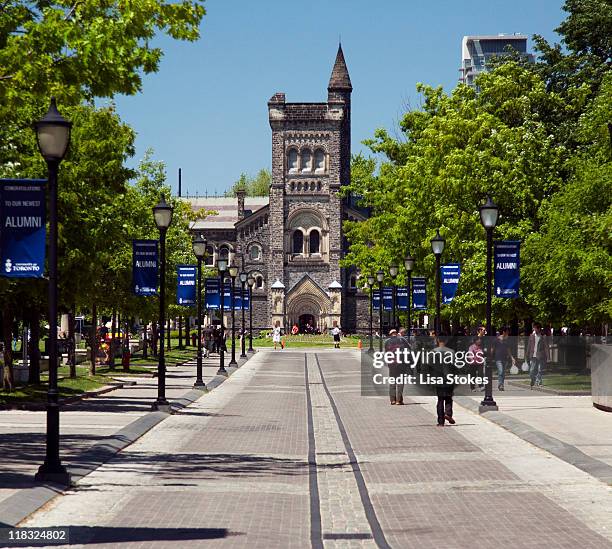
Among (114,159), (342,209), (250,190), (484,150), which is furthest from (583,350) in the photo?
(250,190)

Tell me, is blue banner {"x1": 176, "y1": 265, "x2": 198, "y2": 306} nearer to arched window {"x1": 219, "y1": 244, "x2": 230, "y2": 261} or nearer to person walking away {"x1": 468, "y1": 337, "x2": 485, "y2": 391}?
person walking away {"x1": 468, "y1": 337, "x2": 485, "y2": 391}

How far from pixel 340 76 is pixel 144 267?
101 metres

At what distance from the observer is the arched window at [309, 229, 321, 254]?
12650 cm

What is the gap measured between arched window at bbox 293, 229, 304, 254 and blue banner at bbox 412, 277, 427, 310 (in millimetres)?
74121

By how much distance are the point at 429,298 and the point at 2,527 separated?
1864 inches

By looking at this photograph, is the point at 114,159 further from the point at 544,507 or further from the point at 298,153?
the point at 298,153

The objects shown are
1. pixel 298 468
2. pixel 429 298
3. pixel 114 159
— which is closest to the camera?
pixel 298 468

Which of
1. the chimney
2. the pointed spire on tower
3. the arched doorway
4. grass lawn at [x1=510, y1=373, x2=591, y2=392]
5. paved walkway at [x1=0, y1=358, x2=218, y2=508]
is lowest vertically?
paved walkway at [x1=0, y1=358, x2=218, y2=508]

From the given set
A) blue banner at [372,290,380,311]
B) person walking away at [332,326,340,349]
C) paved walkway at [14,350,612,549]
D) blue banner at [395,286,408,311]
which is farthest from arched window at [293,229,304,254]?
paved walkway at [14,350,612,549]

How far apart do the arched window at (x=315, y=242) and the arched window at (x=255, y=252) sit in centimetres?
596

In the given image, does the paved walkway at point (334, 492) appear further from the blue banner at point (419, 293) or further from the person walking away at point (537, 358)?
the blue banner at point (419, 293)

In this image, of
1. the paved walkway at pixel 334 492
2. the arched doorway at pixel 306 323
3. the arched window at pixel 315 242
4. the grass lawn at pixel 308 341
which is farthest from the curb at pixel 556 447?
the arched window at pixel 315 242

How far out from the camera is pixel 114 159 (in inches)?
1407

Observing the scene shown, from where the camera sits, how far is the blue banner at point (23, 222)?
16.0 metres
